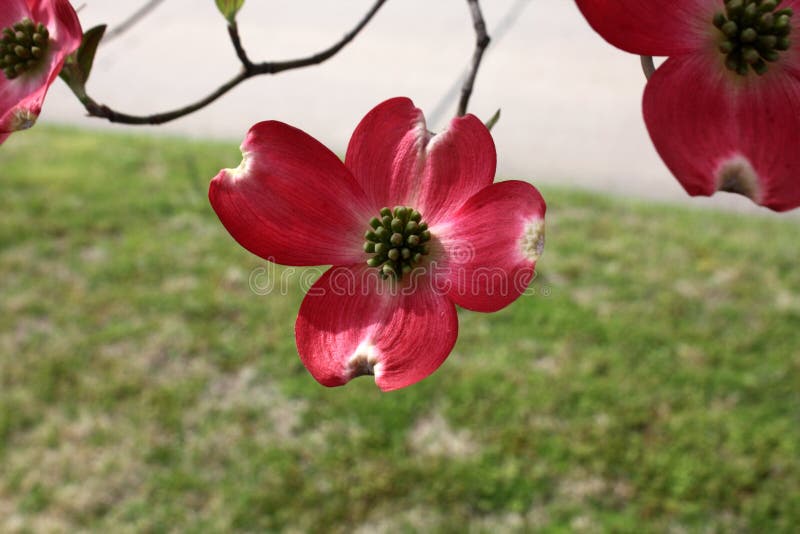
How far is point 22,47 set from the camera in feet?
1.43

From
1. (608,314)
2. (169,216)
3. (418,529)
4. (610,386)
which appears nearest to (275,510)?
(418,529)

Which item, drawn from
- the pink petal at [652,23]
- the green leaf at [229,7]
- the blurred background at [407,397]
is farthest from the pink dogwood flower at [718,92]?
the blurred background at [407,397]

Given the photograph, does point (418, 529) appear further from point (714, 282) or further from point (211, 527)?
point (714, 282)

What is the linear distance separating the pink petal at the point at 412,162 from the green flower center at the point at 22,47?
0.19 meters

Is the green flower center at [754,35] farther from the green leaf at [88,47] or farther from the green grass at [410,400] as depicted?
the green grass at [410,400]

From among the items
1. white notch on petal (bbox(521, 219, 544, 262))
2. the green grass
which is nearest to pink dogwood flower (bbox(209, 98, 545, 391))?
white notch on petal (bbox(521, 219, 544, 262))

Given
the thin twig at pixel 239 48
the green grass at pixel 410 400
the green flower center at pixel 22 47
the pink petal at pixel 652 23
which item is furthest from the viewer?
the green grass at pixel 410 400

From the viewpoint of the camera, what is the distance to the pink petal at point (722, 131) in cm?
32

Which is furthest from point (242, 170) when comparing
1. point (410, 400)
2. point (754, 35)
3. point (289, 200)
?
point (410, 400)

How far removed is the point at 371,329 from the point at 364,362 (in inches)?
0.8

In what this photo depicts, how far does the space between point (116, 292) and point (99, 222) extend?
1.52 feet

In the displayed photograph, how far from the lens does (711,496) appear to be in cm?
183

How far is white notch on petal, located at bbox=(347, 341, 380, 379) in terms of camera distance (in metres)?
0.39

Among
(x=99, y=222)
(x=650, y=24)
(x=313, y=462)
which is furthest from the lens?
(x=99, y=222)
